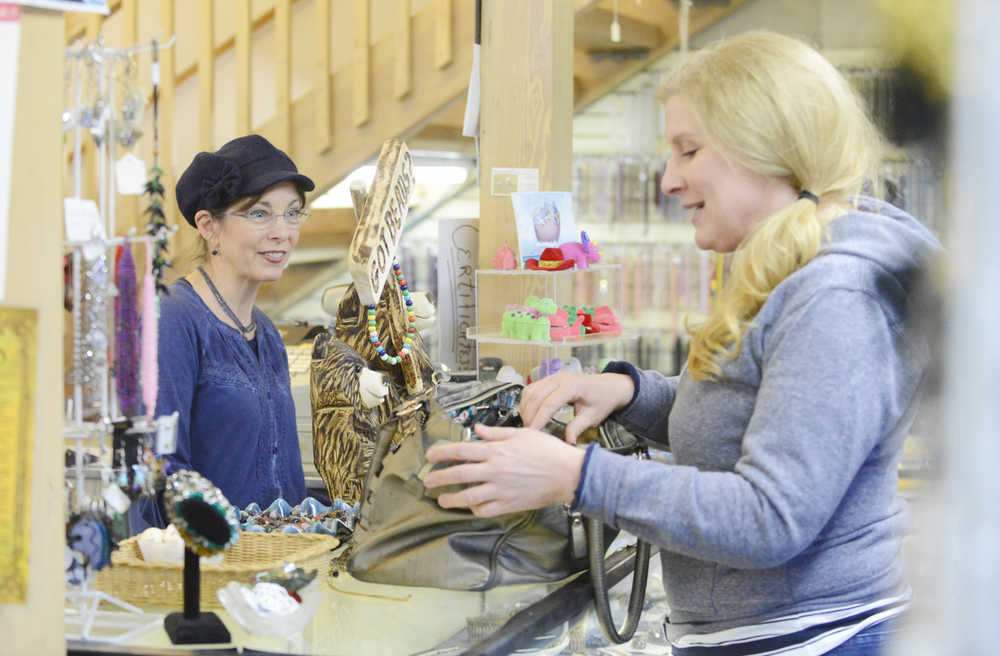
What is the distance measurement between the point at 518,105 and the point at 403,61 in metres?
1.67

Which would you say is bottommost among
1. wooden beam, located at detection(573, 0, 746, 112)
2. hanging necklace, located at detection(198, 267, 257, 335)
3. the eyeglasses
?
hanging necklace, located at detection(198, 267, 257, 335)

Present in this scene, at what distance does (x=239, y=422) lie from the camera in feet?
7.68

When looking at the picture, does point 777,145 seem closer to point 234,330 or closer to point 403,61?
point 234,330

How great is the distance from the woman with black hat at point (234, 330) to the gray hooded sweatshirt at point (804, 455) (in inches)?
48.1

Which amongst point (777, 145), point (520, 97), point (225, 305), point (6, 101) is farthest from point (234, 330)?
point (777, 145)

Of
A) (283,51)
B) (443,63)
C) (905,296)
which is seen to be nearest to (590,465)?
(905,296)

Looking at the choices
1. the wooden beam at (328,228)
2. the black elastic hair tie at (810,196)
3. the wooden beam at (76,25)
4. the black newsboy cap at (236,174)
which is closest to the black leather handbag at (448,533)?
the black elastic hair tie at (810,196)

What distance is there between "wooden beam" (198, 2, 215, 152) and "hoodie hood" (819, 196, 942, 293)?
12.0 feet

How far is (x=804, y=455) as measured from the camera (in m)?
1.20

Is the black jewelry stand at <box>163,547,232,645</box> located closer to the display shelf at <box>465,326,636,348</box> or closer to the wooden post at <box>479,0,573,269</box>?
the display shelf at <box>465,326,636,348</box>

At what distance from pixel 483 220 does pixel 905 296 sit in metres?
2.02

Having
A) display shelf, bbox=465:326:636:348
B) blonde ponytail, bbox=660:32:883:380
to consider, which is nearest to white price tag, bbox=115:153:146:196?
blonde ponytail, bbox=660:32:883:380

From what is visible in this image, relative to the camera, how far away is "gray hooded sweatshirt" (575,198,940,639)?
47.6 inches

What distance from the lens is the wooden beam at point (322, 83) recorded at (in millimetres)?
4719
